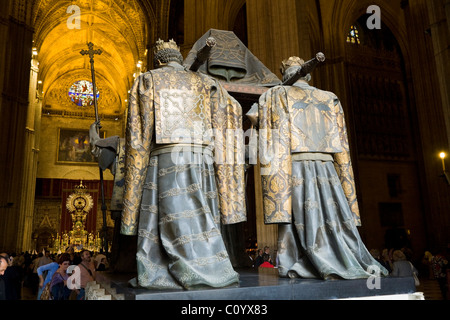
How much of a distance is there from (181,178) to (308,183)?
3.29ft

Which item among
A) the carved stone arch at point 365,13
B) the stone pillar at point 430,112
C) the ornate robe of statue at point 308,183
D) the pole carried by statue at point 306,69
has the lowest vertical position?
the ornate robe of statue at point 308,183

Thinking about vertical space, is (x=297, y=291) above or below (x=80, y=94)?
below

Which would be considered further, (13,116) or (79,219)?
(79,219)

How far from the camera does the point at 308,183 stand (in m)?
2.93

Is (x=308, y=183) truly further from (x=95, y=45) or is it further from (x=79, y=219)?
(x=95, y=45)

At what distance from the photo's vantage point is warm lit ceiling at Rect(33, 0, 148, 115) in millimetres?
24609

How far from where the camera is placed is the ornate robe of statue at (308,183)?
8.97 ft

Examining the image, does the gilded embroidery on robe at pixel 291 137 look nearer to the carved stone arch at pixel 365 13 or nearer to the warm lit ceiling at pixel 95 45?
the carved stone arch at pixel 365 13

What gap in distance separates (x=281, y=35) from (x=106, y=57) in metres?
26.5

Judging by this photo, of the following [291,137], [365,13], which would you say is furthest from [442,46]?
[365,13]

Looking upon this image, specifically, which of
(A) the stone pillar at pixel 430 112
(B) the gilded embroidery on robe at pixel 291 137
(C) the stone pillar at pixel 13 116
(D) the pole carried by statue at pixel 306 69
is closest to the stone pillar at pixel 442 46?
(A) the stone pillar at pixel 430 112

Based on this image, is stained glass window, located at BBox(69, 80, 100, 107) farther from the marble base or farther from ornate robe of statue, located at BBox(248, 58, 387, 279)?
the marble base

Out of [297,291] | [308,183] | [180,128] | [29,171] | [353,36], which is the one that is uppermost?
[353,36]

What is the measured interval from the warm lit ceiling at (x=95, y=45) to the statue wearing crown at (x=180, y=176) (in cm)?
2183
